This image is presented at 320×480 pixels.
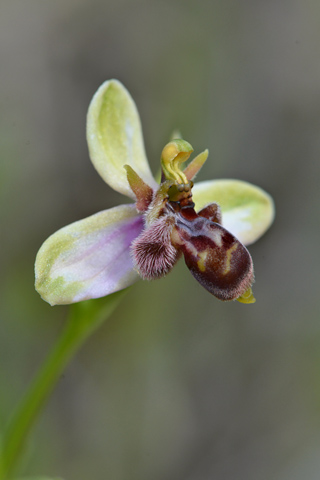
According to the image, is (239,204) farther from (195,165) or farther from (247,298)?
(247,298)

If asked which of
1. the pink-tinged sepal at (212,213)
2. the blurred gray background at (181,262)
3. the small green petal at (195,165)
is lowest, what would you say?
the blurred gray background at (181,262)

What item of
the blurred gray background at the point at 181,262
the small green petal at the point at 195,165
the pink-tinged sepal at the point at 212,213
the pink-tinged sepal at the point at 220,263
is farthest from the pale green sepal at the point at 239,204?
the blurred gray background at the point at 181,262

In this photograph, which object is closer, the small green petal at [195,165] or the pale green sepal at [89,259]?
the pale green sepal at [89,259]

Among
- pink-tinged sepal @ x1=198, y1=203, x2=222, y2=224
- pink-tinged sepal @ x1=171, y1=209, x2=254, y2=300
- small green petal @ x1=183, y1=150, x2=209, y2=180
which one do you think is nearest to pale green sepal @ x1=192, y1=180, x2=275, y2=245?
small green petal @ x1=183, y1=150, x2=209, y2=180

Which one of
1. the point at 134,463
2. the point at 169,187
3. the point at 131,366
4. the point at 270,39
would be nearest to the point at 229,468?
the point at 134,463

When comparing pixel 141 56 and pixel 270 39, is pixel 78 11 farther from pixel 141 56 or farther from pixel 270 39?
pixel 270 39

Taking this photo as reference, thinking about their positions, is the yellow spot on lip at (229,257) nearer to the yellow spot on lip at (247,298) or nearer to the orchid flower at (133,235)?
the orchid flower at (133,235)

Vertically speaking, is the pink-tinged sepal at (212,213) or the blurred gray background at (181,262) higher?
the pink-tinged sepal at (212,213)

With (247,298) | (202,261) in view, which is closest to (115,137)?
(202,261)

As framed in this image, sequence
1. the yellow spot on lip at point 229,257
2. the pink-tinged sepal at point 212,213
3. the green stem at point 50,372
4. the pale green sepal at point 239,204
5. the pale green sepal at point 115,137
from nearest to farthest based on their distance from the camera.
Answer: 1. the yellow spot on lip at point 229,257
2. the pink-tinged sepal at point 212,213
3. the pale green sepal at point 115,137
4. the green stem at point 50,372
5. the pale green sepal at point 239,204
